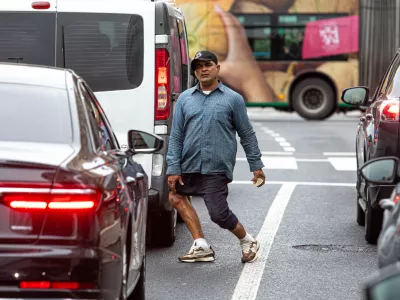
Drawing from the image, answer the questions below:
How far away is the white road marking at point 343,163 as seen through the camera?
18.9m

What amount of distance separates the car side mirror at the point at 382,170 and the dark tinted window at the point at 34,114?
1.35m

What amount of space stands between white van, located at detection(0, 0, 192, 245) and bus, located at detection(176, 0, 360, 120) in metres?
21.5

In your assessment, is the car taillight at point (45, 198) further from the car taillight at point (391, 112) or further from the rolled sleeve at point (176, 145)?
the car taillight at point (391, 112)

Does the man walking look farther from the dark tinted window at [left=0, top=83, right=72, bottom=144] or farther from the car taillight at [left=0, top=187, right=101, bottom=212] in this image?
the car taillight at [left=0, top=187, right=101, bottom=212]

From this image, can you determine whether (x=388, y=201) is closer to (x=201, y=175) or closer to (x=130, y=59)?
(x=201, y=175)

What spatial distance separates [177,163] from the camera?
31.8ft

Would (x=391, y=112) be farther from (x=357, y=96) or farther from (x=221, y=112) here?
(x=357, y=96)

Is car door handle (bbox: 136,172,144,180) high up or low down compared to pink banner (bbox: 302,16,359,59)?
up

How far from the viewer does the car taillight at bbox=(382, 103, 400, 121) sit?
9712 mm

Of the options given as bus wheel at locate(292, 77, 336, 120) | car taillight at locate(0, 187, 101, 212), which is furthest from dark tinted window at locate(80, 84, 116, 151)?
bus wheel at locate(292, 77, 336, 120)

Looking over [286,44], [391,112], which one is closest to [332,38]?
[286,44]

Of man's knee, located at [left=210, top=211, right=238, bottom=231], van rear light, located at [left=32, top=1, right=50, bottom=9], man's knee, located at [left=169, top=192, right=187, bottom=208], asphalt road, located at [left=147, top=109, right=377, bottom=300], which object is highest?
van rear light, located at [left=32, top=1, right=50, bottom=9]

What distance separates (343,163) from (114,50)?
972 centimetres

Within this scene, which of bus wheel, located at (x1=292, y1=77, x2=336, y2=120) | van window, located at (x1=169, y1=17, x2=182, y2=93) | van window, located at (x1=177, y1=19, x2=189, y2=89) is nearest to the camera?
van window, located at (x1=169, y1=17, x2=182, y2=93)
